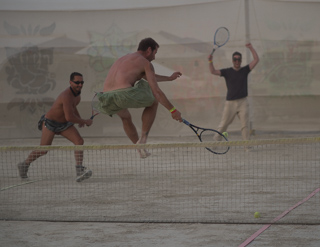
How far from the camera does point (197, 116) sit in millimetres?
15398

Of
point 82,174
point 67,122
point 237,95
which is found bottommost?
point 82,174

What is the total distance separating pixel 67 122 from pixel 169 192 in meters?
2.21

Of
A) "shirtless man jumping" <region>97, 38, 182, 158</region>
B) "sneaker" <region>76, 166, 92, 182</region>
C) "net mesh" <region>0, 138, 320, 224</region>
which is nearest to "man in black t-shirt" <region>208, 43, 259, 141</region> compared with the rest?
"net mesh" <region>0, 138, 320, 224</region>

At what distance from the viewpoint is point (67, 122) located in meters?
9.31

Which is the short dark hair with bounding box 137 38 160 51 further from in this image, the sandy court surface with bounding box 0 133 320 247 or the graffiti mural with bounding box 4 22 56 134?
the graffiti mural with bounding box 4 22 56 134

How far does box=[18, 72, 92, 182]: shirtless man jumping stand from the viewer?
8969 millimetres

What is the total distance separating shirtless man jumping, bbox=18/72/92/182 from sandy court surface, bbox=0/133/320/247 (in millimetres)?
2852

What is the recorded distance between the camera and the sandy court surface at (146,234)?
5215 millimetres


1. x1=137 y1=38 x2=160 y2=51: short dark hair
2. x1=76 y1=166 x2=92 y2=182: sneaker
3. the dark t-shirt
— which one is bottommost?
x1=76 y1=166 x2=92 y2=182: sneaker

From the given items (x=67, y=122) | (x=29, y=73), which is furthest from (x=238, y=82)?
(x=29, y=73)

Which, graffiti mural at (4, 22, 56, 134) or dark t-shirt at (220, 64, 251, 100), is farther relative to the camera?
graffiti mural at (4, 22, 56, 134)

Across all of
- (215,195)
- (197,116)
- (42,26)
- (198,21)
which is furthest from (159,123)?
(215,195)

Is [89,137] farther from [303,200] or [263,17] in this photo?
[303,200]

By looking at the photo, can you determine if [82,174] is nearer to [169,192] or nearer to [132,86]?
[169,192]
